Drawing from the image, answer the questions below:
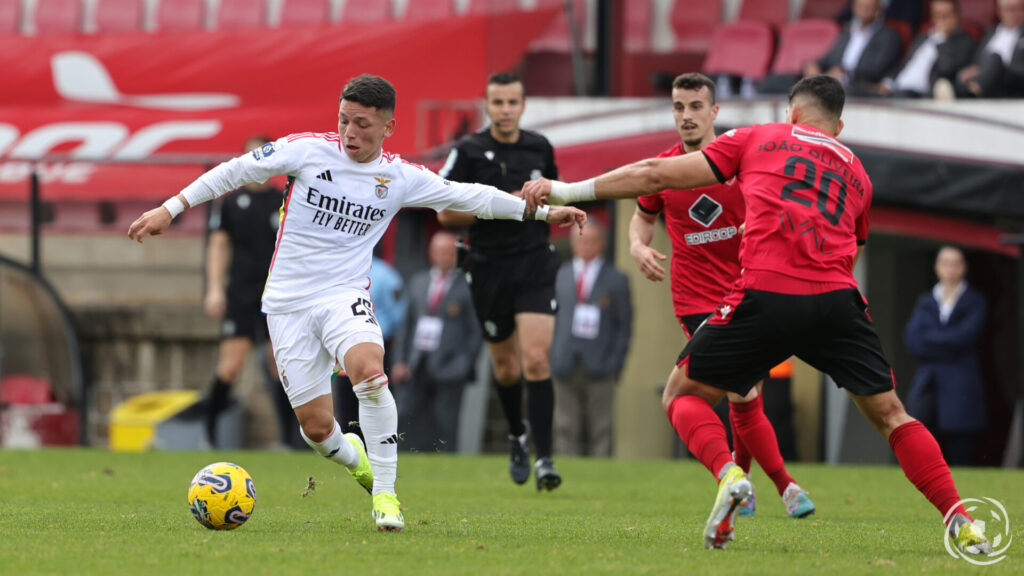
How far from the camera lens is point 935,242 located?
14.6 metres

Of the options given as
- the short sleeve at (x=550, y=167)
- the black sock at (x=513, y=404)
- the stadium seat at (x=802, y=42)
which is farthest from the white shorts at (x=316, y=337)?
the stadium seat at (x=802, y=42)

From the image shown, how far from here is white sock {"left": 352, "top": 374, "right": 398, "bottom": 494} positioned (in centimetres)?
675

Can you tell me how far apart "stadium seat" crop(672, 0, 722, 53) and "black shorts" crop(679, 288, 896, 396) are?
14639mm

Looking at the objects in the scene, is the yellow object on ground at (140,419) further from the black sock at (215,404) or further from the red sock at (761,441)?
the red sock at (761,441)

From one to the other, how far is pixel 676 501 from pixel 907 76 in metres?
8.67

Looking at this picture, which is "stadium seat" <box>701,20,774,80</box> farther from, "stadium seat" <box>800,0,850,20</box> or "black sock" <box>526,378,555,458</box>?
"black sock" <box>526,378,555,458</box>

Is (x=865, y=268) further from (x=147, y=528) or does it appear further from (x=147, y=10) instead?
(x=147, y=10)

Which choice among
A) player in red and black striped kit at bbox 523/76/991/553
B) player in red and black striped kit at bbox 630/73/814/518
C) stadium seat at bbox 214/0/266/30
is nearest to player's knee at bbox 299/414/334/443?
player in red and black striped kit at bbox 523/76/991/553

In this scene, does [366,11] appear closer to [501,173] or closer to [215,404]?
[215,404]

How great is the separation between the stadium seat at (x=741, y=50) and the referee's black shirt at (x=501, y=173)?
9.24 meters

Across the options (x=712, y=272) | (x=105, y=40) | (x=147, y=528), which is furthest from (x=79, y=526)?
(x=105, y=40)

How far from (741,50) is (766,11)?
160 centimetres

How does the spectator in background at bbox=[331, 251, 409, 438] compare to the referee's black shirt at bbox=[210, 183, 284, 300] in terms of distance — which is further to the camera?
the spectator in background at bbox=[331, 251, 409, 438]

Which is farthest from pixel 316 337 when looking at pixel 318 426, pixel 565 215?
pixel 565 215
